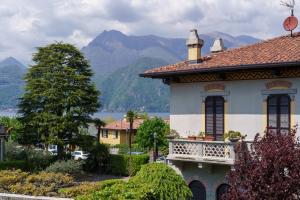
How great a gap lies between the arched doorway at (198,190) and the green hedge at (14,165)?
18.1 meters

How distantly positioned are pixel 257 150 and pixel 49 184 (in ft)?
44.3

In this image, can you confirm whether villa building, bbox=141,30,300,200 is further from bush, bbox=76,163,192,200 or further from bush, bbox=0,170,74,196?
bush, bbox=0,170,74,196

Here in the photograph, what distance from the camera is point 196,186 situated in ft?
70.3

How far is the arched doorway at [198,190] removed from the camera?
2119 cm

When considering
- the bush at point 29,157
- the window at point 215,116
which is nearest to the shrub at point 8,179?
the window at point 215,116

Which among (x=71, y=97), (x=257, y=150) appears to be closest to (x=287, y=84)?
(x=257, y=150)

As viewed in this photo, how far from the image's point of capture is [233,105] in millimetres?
20391

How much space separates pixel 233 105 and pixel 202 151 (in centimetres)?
251

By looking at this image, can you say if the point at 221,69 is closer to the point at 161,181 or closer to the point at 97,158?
the point at 161,181

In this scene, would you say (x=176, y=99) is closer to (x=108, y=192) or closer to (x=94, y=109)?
(x=108, y=192)

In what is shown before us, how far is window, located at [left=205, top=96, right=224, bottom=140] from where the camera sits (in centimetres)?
2073

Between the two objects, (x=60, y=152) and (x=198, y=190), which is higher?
(x=60, y=152)

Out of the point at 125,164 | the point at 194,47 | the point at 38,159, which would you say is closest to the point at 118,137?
the point at 125,164

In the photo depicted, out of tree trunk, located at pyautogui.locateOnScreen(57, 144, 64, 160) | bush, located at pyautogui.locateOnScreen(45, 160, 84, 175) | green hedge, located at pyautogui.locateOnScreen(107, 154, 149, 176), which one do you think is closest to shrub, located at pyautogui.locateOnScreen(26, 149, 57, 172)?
tree trunk, located at pyautogui.locateOnScreen(57, 144, 64, 160)
